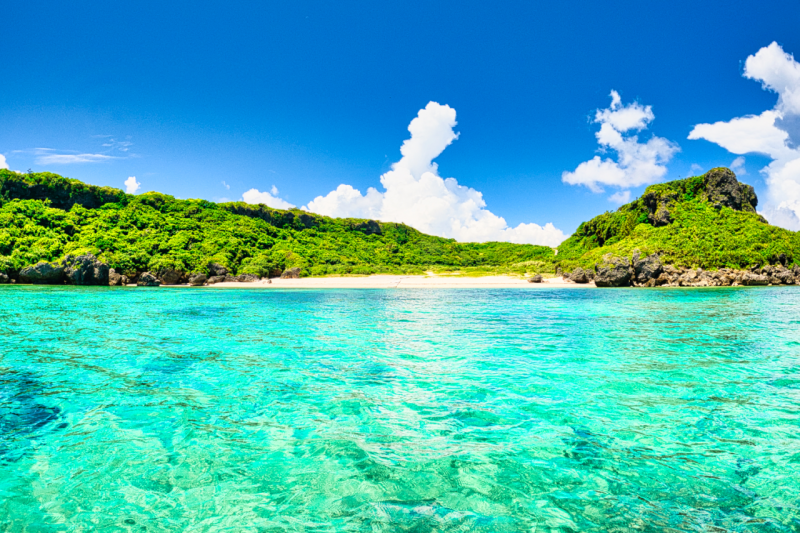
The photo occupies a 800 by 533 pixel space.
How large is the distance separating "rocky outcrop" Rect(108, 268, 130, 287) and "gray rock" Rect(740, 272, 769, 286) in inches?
3702

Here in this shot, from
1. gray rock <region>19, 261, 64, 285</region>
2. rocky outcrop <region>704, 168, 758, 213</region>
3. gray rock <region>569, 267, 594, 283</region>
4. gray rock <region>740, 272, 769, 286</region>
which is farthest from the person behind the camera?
rocky outcrop <region>704, 168, 758, 213</region>

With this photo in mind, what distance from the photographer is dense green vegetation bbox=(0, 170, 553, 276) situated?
193 feet

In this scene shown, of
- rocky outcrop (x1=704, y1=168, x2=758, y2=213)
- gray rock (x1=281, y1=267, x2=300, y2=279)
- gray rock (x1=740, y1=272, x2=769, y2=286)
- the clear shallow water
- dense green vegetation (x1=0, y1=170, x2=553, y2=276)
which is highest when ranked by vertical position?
rocky outcrop (x1=704, y1=168, x2=758, y2=213)

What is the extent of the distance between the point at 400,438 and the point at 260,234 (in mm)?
94294

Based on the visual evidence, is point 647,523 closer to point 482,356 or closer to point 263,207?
point 482,356

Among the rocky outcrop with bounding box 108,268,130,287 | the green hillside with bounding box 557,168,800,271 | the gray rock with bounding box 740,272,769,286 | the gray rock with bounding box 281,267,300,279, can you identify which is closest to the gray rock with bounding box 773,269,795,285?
the gray rock with bounding box 740,272,769,286

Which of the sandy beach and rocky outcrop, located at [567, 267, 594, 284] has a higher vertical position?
rocky outcrop, located at [567, 267, 594, 284]

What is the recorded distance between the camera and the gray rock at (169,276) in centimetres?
5856

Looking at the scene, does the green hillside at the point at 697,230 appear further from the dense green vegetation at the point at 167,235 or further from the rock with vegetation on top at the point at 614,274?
the dense green vegetation at the point at 167,235

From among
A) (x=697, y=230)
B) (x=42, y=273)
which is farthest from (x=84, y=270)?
(x=697, y=230)

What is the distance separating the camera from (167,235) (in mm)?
73125

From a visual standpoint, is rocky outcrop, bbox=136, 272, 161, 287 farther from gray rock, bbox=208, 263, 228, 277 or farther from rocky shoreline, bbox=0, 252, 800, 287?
gray rock, bbox=208, 263, 228, 277

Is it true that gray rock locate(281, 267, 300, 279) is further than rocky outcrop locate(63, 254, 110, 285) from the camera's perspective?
Yes

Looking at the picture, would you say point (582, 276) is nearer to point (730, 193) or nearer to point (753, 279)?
point (753, 279)
